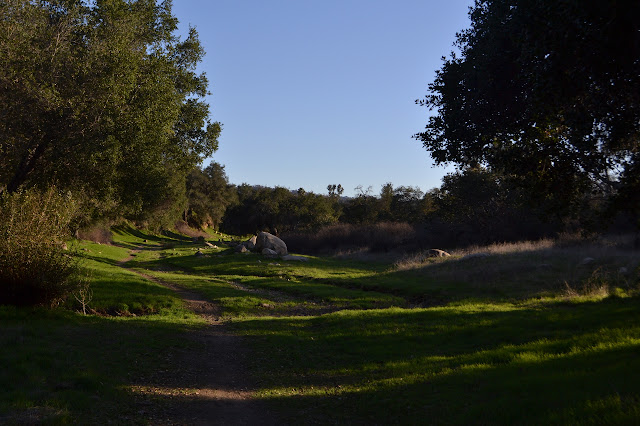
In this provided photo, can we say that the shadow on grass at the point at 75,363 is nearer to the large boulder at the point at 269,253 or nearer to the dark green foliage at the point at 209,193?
the large boulder at the point at 269,253

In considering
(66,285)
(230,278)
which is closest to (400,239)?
(230,278)

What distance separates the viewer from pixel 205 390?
8.98 m

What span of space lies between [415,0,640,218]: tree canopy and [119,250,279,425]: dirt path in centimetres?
882

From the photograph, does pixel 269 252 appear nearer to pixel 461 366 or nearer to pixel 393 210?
pixel 461 366

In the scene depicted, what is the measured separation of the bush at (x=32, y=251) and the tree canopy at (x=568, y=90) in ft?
45.7

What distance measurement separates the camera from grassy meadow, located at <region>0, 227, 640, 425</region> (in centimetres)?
651

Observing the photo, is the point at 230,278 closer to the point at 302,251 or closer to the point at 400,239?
the point at 400,239

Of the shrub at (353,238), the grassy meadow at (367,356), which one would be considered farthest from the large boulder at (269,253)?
the grassy meadow at (367,356)

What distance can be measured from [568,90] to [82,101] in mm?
15365

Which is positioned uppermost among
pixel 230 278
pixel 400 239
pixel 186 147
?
pixel 186 147

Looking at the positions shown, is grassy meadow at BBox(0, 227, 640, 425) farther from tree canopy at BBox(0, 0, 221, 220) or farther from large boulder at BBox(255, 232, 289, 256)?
large boulder at BBox(255, 232, 289, 256)

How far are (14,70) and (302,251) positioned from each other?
54272 millimetres

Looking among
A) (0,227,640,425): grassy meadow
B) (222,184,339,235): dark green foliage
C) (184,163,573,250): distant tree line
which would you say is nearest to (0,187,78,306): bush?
(0,227,640,425): grassy meadow

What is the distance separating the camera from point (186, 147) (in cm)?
2302
